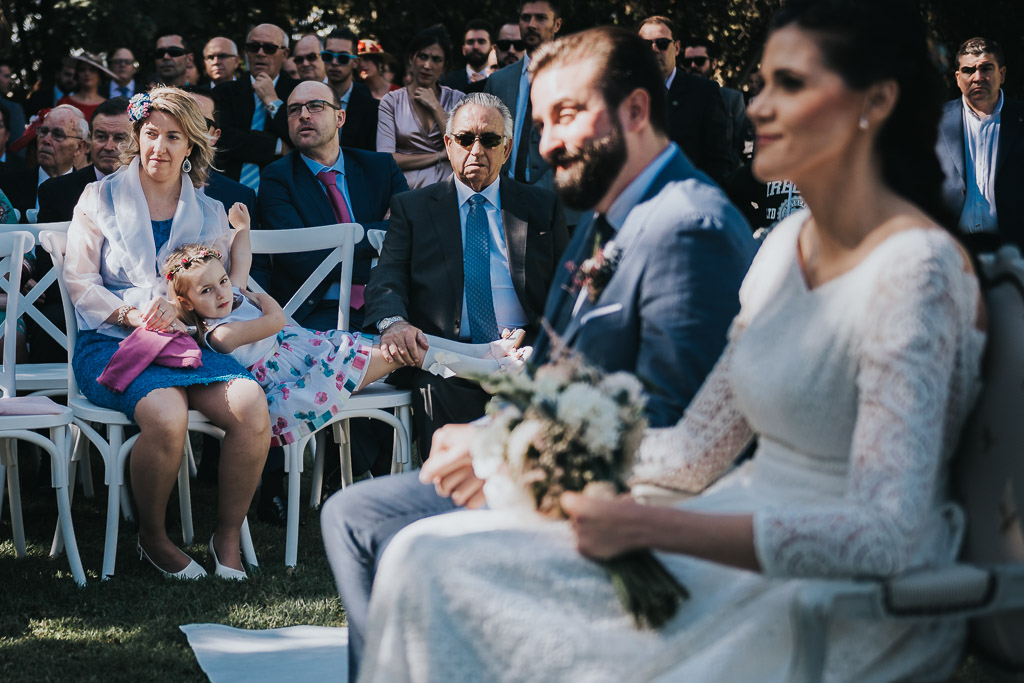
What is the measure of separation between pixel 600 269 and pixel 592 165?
0.24 m

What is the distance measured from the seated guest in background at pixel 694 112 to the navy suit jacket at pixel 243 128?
2468 mm

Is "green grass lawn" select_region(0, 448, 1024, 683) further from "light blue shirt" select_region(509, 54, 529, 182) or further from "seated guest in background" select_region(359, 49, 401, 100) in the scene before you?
"seated guest in background" select_region(359, 49, 401, 100)

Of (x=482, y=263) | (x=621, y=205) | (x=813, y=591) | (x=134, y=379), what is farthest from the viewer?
(x=482, y=263)

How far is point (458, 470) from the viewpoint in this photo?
244 cm

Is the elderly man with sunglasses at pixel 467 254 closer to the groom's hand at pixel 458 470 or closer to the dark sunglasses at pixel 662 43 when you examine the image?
the groom's hand at pixel 458 470

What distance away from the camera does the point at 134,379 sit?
454cm

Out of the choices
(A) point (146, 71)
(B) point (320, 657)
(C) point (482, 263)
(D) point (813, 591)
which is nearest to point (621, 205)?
(D) point (813, 591)

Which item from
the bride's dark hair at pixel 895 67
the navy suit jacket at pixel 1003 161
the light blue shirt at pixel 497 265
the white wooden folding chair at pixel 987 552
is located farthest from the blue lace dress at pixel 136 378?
the navy suit jacket at pixel 1003 161

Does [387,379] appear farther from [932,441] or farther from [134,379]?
[932,441]

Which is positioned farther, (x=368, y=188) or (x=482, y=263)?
(x=368, y=188)

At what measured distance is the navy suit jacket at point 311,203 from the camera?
580 cm

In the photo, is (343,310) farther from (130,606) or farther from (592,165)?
(592,165)

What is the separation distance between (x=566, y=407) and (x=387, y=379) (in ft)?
11.7

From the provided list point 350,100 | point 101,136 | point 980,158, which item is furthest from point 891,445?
point 350,100
